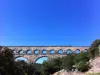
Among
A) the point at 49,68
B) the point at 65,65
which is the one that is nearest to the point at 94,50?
the point at 65,65

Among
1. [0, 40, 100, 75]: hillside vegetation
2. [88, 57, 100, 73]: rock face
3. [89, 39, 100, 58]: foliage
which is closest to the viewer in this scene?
[0, 40, 100, 75]: hillside vegetation

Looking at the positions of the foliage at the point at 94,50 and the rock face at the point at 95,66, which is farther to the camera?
the foliage at the point at 94,50

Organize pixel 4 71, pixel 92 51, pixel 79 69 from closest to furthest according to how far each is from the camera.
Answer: pixel 4 71 → pixel 79 69 → pixel 92 51

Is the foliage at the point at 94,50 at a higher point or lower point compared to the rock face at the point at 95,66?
higher

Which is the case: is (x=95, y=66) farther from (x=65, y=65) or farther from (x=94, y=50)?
(x=65, y=65)

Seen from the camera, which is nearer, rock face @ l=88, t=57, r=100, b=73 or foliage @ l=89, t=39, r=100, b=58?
rock face @ l=88, t=57, r=100, b=73

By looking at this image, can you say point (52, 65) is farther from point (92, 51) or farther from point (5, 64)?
point (5, 64)

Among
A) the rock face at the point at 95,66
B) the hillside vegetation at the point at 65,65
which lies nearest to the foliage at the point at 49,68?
the hillside vegetation at the point at 65,65

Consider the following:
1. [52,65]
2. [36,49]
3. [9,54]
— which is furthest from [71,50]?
[9,54]

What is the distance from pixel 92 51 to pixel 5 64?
68.6 ft

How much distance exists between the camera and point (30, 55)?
7831cm

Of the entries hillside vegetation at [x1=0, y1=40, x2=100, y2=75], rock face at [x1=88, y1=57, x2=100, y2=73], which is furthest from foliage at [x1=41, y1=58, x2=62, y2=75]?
rock face at [x1=88, y1=57, x2=100, y2=73]

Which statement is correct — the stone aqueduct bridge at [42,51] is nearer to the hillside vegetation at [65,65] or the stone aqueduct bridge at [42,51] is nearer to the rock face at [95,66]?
the hillside vegetation at [65,65]

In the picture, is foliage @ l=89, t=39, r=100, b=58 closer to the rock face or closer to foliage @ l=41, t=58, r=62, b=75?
the rock face
